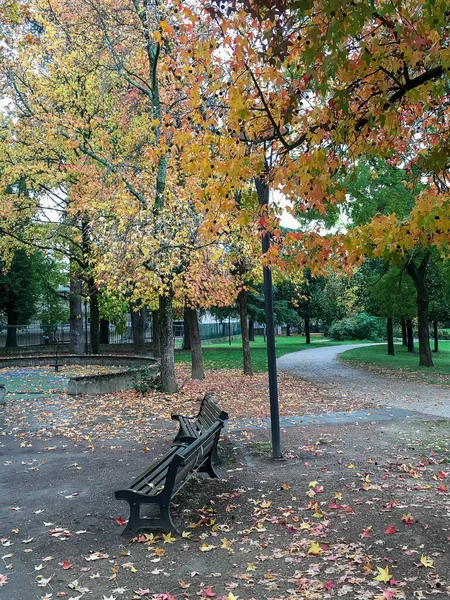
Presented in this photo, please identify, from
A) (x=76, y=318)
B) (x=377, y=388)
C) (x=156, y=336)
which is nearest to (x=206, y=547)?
(x=377, y=388)

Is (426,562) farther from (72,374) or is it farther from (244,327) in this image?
(72,374)

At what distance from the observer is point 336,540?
4570 mm

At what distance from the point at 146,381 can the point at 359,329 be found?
38.2 m

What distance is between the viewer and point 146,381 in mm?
13914

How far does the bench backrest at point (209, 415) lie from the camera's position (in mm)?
6661

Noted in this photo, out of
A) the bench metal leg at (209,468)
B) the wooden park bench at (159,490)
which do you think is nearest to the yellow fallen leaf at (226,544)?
the wooden park bench at (159,490)

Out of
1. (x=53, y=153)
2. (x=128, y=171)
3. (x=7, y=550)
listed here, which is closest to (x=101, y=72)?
(x=128, y=171)

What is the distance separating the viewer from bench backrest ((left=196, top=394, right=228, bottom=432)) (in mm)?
6661

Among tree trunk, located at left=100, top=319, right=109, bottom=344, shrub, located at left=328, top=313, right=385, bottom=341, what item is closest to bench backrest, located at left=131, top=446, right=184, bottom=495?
tree trunk, located at left=100, top=319, right=109, bottom=344

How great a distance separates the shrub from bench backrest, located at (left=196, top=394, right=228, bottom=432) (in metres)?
43.2

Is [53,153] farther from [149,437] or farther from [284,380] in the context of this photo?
[149,437]

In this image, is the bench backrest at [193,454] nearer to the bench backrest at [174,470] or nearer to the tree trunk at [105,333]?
the bench backrest at [174,470]

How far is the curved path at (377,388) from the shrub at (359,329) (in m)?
27.3

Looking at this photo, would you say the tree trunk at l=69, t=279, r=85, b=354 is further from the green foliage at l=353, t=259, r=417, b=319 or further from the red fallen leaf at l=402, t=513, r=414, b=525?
the red fallen leaf at l=402, t=513, r=414, b=525
